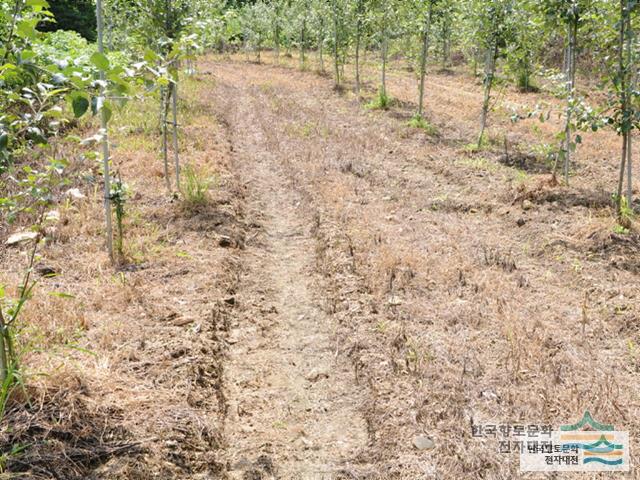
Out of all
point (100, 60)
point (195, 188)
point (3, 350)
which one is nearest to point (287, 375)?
point (3, 350)

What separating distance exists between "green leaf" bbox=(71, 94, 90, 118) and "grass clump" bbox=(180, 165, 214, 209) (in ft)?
19.0

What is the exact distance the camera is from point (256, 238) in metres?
7.83

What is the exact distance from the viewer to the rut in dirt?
3.94 meters

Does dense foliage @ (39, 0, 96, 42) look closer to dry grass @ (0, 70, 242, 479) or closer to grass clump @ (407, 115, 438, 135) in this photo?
grass clump @ (407, 115, 438, 135)

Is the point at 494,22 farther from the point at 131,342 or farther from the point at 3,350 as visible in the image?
the point at 3,350

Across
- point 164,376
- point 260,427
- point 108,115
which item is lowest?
point 260,427

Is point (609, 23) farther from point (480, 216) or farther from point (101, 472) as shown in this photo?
point (101, 472)

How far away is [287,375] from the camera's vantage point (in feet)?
16.0

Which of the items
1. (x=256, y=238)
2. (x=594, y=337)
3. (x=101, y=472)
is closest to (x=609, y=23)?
(x=594, y=337)

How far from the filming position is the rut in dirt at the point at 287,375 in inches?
155

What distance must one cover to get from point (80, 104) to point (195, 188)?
6.41 metres

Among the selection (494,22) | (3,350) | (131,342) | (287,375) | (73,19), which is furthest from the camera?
(73,19)

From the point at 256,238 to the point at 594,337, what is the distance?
4465mm

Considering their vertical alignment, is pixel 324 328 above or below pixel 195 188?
below
